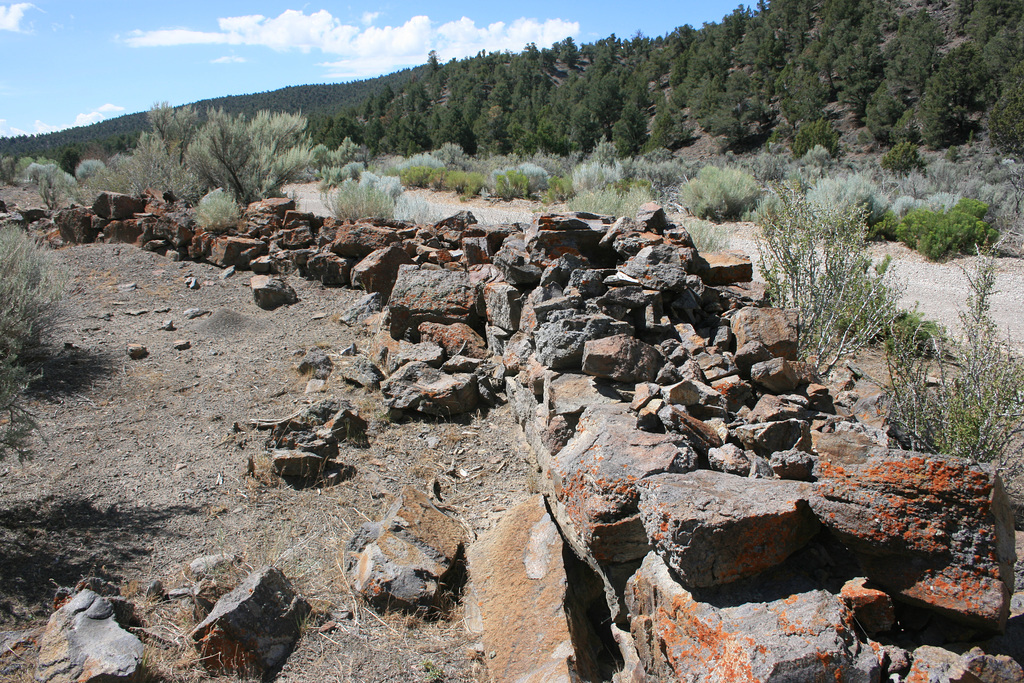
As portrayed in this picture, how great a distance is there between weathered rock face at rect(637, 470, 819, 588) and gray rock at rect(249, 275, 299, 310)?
6069 millimetres

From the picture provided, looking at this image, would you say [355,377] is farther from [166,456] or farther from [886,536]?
[886,536]

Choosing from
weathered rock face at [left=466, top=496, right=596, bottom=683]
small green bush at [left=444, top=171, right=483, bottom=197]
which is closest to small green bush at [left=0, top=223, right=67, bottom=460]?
weathered rock face at [left=466, top=496, right=596, bottom=683]

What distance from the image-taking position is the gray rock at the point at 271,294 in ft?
23.0

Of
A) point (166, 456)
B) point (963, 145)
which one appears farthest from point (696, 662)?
point (963, 145)

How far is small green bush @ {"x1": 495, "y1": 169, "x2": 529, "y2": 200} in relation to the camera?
47.6 ft

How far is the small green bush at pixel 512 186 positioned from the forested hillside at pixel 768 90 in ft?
23.5

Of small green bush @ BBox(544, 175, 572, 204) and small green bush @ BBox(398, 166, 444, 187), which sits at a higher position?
small green bush @ BBox(398, 166, 444, 187)

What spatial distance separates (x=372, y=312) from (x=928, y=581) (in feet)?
18.3

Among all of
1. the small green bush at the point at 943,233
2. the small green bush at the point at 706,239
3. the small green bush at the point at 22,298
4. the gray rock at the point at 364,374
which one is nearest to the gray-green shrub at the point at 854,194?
the small green bush at the point at 943,233

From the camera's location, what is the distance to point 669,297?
12.6ft

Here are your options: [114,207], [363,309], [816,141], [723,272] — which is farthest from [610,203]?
[816,141]

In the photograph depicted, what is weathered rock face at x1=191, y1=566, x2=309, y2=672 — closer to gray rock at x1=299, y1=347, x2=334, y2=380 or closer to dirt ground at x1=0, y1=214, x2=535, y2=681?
dirt ground at x1=0, y1=214, x2=535, y2=681

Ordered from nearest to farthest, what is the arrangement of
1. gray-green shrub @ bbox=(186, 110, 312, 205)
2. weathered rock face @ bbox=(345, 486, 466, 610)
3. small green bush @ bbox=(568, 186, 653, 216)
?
1. weathered rock face @ bbox=(345, 486, 466, 610)
2. small green bush @ bbox=(568, 186, 653, 216)
3. gray-green shrub @ bbox=(186, 110, 312, 205)

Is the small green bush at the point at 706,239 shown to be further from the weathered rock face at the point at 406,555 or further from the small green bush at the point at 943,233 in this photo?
the weathered rock face at the point at 406,555
